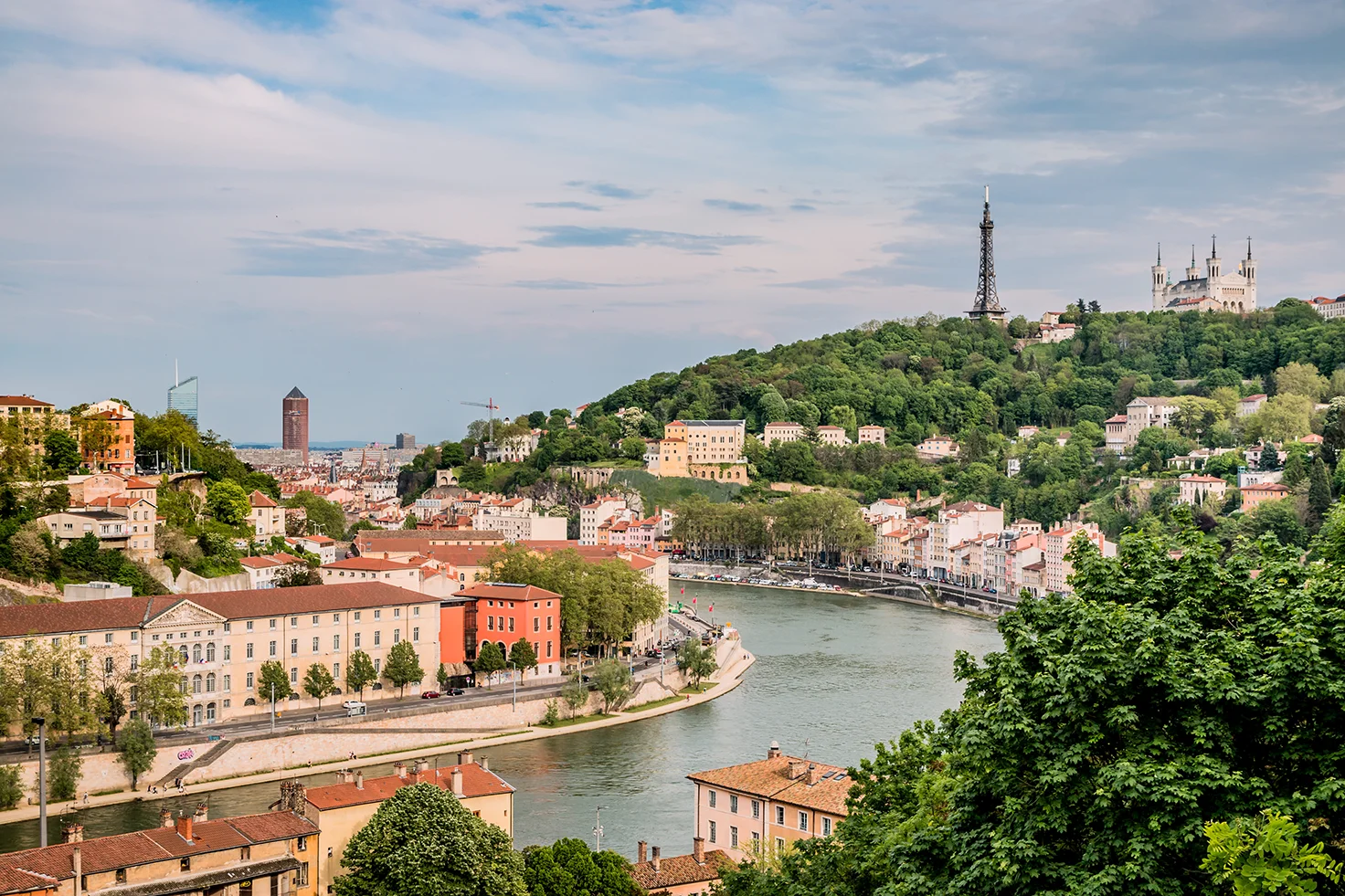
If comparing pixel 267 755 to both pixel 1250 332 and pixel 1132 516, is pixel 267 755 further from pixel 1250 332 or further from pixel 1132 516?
pixel 1250 332

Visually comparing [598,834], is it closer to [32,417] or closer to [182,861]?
[182,861]

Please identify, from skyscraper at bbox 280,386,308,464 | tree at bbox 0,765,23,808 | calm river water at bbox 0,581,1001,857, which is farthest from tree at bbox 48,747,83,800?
skyscraper at bbox 280,386,308,464

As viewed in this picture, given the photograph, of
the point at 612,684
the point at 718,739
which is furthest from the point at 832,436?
the point at 718,739

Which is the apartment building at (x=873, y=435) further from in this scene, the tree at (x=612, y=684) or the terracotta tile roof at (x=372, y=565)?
the tree at (x=612, y=684)

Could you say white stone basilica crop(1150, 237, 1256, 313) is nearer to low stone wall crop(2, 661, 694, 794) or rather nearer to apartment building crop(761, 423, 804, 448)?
apartment building crop(761, 423, 804, 448)

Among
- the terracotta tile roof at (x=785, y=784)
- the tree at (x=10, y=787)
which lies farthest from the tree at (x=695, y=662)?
the tree at (x=10, y=787)

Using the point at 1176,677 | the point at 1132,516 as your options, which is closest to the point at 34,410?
the point at 1176,677
